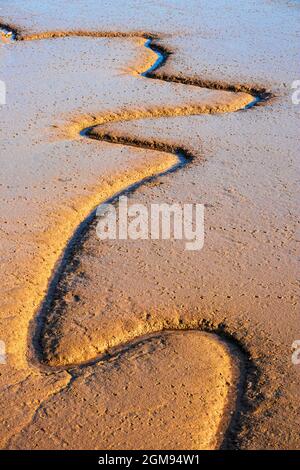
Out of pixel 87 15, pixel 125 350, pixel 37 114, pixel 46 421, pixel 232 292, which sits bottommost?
pixel 46 421

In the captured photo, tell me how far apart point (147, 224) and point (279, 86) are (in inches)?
94.5

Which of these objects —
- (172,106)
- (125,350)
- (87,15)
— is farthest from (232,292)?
(87,15)

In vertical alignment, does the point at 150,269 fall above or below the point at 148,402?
above

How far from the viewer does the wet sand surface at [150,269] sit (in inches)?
86.2

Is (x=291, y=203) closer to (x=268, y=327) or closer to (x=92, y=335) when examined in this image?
(x=268, y=327)

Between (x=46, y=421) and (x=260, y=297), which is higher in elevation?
(x=260, y=297)

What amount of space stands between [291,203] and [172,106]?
1581 millimetres

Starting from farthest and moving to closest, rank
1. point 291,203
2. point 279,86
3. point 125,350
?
1. point 279,86
2. point 291,203
3. point 125,350

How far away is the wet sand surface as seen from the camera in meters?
2.19

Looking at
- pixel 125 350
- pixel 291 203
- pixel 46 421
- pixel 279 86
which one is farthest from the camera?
pixel 279 86

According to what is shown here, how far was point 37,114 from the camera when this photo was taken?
15.3ft

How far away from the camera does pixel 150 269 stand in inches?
115

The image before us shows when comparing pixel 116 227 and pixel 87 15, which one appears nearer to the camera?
pixel 116 227

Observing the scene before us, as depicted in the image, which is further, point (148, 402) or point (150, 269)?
point (150, 269)
